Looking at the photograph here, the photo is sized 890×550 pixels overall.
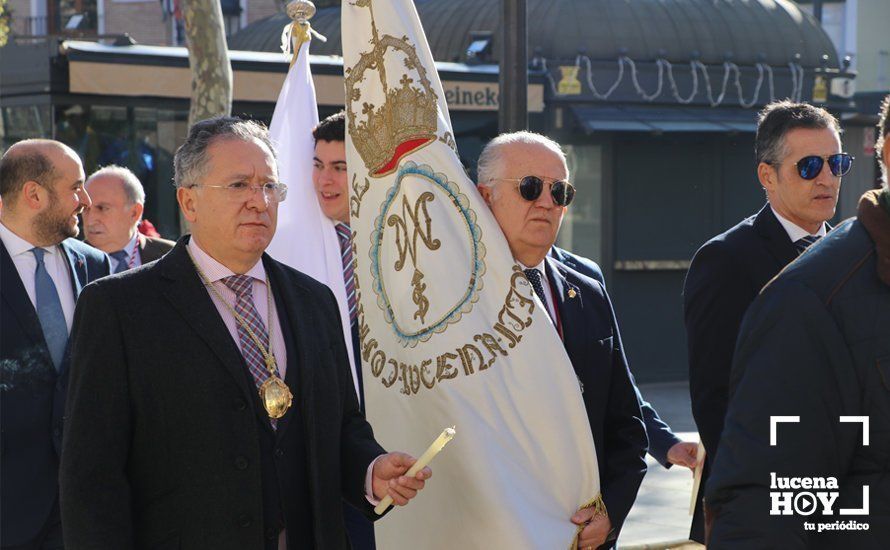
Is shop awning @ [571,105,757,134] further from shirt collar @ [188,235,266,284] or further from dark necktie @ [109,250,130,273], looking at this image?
shirt collar @ [188,235,266,284]

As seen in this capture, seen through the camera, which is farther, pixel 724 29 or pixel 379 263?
pixel 724 29

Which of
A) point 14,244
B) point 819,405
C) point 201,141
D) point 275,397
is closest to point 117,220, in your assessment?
point 14,244

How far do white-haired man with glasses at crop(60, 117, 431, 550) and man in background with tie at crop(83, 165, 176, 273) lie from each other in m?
3.37

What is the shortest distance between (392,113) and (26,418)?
1.71m

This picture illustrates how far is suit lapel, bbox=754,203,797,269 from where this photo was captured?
468cm

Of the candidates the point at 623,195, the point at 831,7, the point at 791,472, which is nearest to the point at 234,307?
the point at 791,472

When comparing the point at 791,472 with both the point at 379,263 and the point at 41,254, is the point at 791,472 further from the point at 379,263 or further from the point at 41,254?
the point at 41,254

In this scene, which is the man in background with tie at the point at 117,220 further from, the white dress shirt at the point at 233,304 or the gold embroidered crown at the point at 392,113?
the white dress shirt at the point at 233,304

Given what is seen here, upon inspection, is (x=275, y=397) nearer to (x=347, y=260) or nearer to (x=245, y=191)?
(x=245, y=191)

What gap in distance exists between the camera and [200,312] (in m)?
3.54

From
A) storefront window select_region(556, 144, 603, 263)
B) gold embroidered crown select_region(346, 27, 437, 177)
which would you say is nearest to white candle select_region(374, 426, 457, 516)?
gold embroidered crown select_region(346, 27, 437, 177)

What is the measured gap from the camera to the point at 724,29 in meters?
16.5

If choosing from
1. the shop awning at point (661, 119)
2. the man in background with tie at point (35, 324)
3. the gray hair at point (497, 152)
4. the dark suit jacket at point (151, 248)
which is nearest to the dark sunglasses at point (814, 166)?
the gray hair at point (497, 152)

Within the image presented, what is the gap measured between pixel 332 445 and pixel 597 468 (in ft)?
2.77
